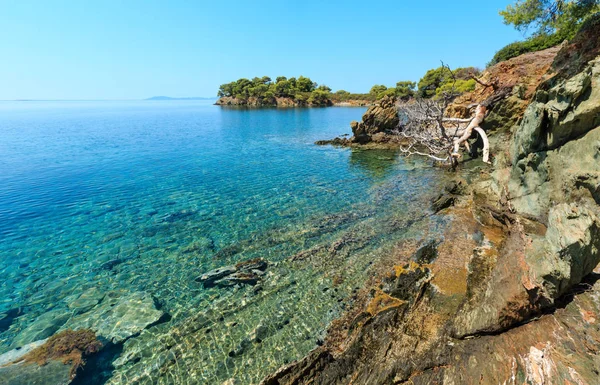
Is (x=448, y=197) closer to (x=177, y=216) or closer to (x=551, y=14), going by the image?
(x=551, y=14)

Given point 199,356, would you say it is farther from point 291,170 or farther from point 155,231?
point 291,170

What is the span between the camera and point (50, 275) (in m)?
13.6

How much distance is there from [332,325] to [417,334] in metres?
2.91

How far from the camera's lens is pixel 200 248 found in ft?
50.8

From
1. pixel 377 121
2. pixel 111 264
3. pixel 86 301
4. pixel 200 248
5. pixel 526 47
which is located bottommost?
pixel 86 301

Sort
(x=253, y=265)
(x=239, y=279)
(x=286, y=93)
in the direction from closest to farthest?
1. (x=239, y=279)
2. (x=253, y=265)
3. (x=286, y=93)

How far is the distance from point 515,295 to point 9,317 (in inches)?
696

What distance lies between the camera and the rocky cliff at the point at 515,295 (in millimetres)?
6359

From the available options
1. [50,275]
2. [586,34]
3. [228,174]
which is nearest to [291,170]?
[228,174]

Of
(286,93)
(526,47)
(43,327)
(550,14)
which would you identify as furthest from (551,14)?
(286,93)

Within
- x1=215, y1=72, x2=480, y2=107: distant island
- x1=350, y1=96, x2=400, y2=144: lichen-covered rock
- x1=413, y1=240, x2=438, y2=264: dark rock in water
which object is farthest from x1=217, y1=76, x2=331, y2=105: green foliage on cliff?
x1=413, y1=240, x2=438, y2=264: dark rock in water

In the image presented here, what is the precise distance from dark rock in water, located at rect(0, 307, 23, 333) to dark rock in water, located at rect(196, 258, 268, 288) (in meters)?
6.88

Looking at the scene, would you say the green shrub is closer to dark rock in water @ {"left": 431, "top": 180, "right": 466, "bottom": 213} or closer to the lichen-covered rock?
the lichen-covered rock

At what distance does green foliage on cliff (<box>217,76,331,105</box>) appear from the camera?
149375 millimetres
